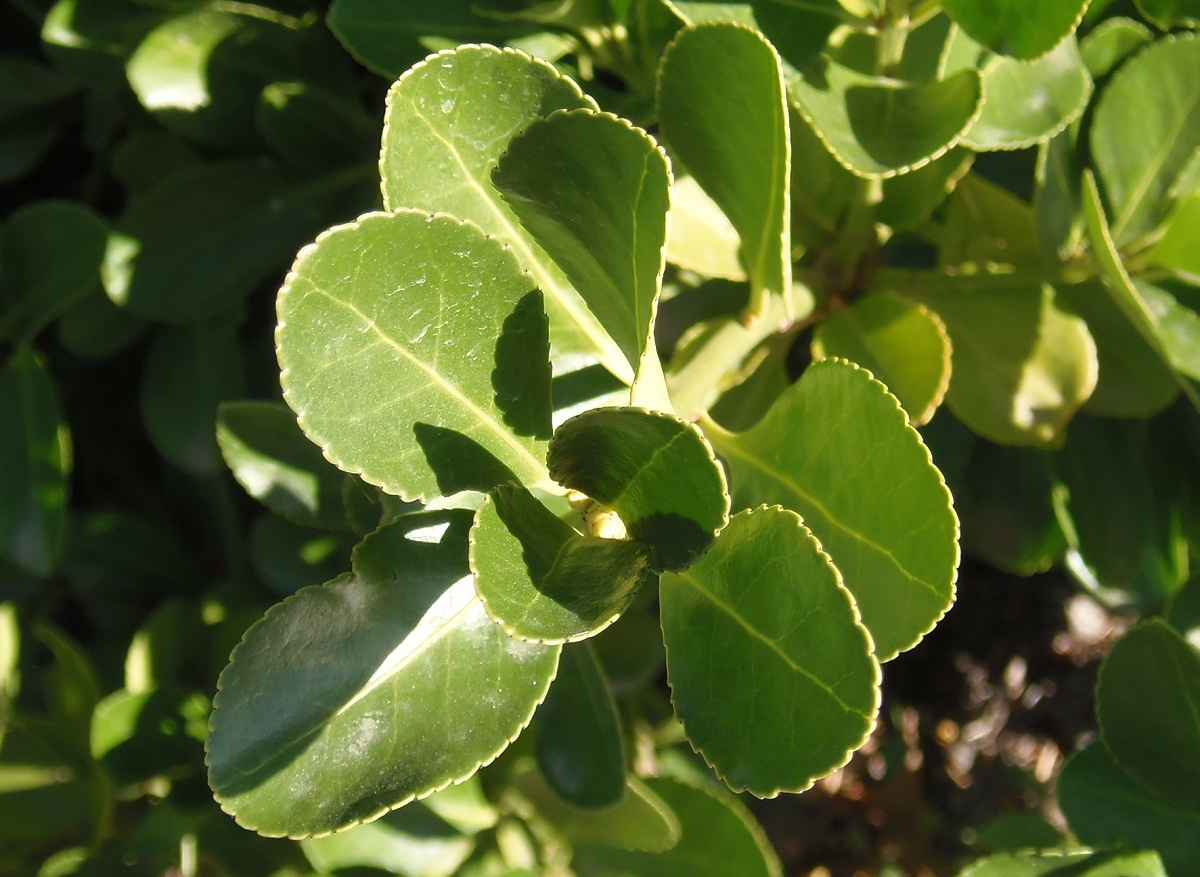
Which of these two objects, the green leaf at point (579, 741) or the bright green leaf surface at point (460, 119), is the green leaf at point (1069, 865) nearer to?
the green leaf at point (579, 741)

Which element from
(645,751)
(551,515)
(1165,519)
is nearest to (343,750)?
(551,515)

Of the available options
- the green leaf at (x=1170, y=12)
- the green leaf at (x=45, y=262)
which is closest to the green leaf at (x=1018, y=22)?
the green leaf at (x=1170, y=12)

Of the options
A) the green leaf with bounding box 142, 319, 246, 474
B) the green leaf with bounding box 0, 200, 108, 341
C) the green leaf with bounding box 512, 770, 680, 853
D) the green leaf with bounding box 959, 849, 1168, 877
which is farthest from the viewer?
the green leaf with bounding box 142, 319, 246, 474

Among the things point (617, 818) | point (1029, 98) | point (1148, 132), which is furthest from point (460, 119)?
point (617, 818)

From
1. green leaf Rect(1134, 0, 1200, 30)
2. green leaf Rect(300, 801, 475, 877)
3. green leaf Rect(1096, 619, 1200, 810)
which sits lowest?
green leaf Rect(300, 801, 475, 877)

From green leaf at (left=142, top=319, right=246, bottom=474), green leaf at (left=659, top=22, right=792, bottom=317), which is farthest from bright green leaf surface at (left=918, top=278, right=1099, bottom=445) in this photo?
green leaf at (left=142, top=319, right=246, bottom=474)

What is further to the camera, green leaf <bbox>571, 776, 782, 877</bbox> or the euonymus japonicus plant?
green leaf <bbox>571, 776, 782, 877</bbox>

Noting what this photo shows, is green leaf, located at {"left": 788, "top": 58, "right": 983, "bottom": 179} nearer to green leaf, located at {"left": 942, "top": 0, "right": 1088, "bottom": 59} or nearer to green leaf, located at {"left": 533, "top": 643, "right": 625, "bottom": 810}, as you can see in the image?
green leaf, located at {"left": 942, "top": 0, "right": 1088, "bottom": 59}
